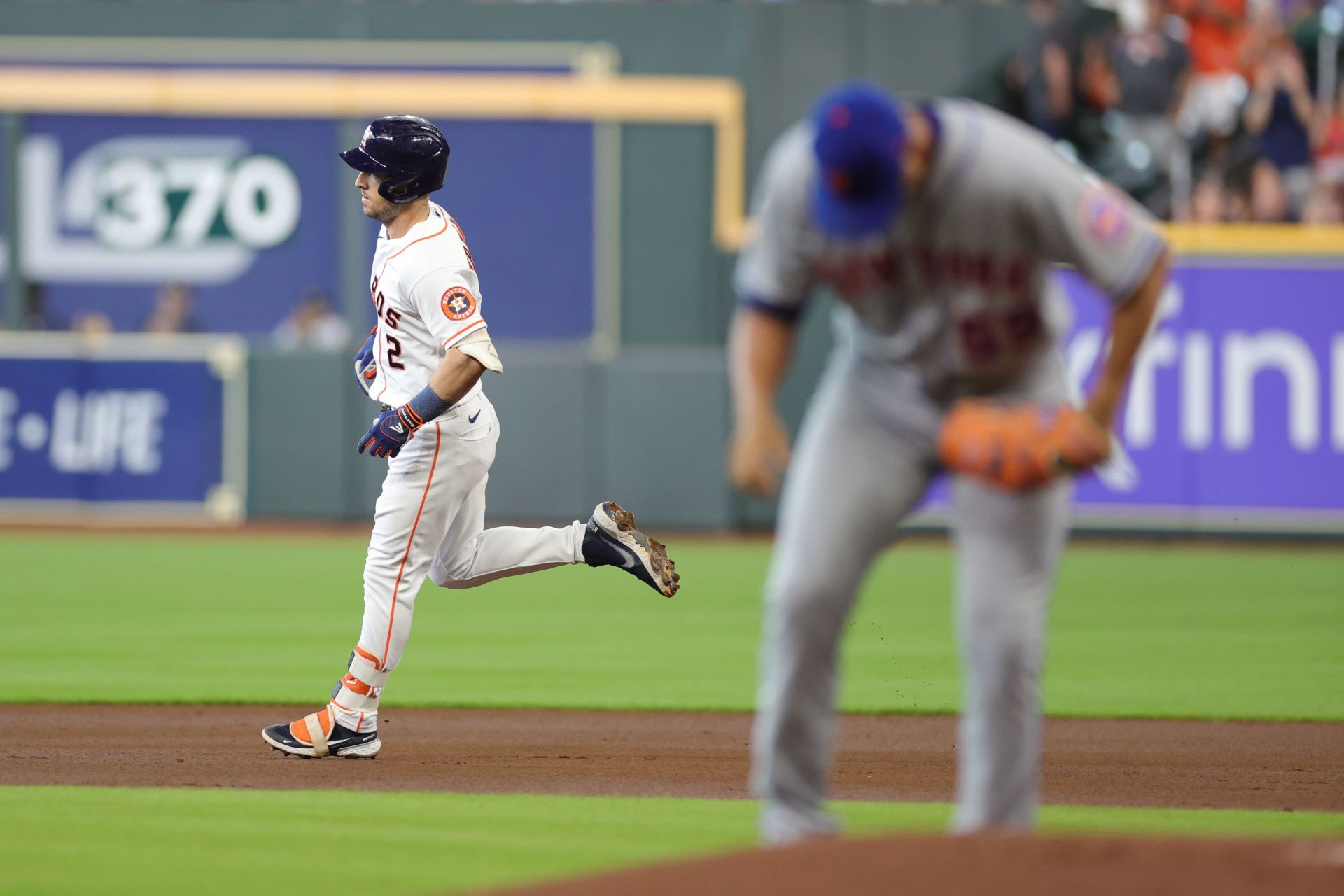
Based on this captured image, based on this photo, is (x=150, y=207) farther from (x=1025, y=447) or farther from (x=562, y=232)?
(x=1025, y=447)

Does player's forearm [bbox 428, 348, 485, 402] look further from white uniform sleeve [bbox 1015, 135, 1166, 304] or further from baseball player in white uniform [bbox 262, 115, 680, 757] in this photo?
white uniform sleeve [bbox 1015, 135, 1166, 304]

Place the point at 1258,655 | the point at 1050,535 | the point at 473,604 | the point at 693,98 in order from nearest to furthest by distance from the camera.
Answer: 1. the point at 1050,535
2. the point at 1258,655
3. the point at 473,604
4. the point at 693,98

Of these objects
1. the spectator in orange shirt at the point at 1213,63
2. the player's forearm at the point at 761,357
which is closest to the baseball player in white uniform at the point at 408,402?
the player's forearm at the point at 761,357

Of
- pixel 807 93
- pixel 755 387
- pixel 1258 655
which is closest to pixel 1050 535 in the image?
pixel 755 387

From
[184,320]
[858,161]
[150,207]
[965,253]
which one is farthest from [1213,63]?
[858,161]

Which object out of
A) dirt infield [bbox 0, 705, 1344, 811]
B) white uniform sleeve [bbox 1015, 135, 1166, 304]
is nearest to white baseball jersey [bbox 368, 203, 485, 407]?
dirt infield [bbox 0, 705, 1344, 811]

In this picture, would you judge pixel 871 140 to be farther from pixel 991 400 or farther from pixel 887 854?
pixel 887 854
